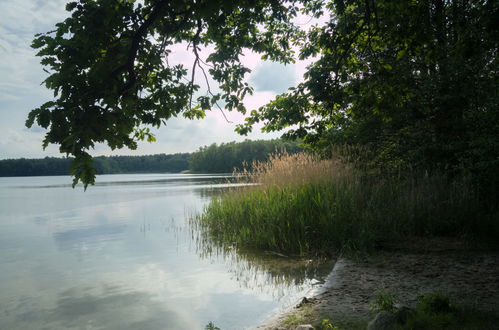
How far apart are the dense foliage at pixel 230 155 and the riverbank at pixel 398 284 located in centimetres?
9448

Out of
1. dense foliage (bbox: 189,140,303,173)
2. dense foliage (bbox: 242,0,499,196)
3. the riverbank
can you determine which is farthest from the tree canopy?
dense foliage (bbox: 189,140,303,173)

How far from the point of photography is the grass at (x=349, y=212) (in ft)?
22.3

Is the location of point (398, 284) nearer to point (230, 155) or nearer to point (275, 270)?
point (275, 270)

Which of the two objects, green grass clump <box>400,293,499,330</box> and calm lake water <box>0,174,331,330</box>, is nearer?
green grass clump <box>400,293,499,330</box>

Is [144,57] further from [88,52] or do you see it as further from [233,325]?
[233,325]

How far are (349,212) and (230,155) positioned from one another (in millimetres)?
97778

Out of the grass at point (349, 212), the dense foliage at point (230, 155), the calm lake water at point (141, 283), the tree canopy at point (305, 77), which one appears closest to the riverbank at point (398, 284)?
the calm lake water at point (141, 283)

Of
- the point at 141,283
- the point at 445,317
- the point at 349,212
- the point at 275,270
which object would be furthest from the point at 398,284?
the point at 141,283

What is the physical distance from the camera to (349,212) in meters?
7.08

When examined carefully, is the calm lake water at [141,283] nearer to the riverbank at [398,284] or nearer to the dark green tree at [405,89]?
the riverbank at [398,284]

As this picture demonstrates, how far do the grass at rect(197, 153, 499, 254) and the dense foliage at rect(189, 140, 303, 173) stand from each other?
9152 centimetres

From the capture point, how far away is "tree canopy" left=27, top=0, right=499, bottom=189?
120 inches

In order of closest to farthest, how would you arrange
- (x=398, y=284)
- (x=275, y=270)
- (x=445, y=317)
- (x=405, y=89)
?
1. (x=445, y=317)
2. (x=398, y=284)
3. (x=405, y=89)
4. (x=275, y=270)

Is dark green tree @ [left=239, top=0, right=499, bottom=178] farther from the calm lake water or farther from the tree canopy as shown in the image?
the calm lake water
